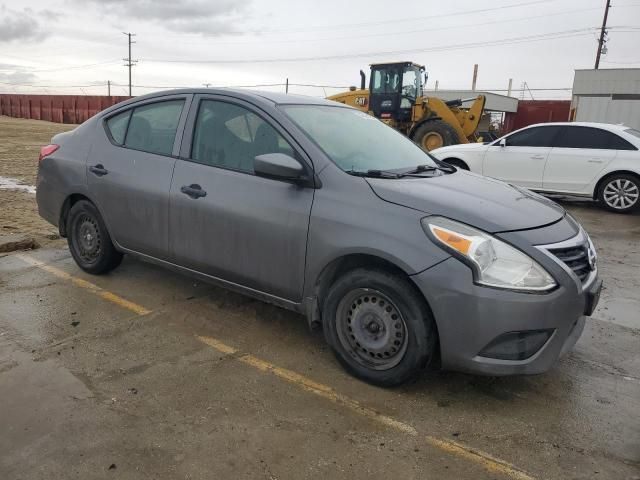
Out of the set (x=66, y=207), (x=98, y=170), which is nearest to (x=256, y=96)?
(x=98, y=170)

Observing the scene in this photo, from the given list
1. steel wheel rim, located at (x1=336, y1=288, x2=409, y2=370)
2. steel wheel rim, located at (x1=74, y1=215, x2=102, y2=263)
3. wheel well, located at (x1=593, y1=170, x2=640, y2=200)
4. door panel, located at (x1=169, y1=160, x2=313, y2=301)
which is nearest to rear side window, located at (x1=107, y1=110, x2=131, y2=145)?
steel wheel rim, located at (x1=74, y1=215, x2=102, y2=263)

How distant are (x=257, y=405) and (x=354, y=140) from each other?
6.11 feet

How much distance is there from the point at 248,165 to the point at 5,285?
2643 mm

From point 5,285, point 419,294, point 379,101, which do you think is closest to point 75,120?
point 379,101

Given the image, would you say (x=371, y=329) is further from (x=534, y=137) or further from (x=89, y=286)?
(x=534, y=137)

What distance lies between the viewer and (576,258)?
2918 mm

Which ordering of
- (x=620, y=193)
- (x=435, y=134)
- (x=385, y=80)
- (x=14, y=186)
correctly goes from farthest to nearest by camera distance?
(x=385, y=80)
(x=435, y=134)
(x=14, y=186)
(x=620, y=193)

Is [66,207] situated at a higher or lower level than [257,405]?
higher

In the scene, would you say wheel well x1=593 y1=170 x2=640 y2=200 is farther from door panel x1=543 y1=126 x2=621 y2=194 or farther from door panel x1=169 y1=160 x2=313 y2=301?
door panel x1=169 y1=160 x2=313 y2=301

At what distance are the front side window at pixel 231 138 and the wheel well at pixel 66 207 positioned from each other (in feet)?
4.88

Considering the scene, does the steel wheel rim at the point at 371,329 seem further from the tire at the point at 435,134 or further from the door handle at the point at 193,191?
the tire at the point at 435,134

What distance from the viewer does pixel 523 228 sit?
2861 mm

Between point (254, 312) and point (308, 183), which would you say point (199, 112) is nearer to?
point (308, 183)

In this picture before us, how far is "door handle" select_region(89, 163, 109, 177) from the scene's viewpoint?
14.4ft
